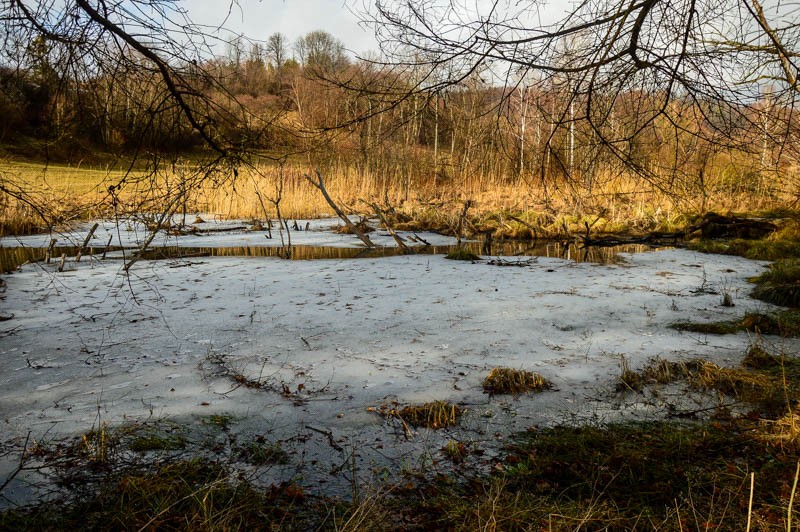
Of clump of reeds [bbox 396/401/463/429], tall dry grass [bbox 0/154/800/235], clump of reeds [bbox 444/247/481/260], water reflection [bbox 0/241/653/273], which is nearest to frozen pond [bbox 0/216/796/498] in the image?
clump of reeds [bbox 396/401/463/429]

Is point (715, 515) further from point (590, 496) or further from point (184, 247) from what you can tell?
point (184, 247)

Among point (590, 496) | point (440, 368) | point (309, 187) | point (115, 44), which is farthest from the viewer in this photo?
point (309, 187)

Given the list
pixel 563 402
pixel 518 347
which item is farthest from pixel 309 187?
pixel 563 402

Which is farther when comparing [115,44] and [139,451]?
[115,44]

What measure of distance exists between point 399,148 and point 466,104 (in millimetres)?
14152

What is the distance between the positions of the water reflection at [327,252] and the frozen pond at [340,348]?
146 centimetres

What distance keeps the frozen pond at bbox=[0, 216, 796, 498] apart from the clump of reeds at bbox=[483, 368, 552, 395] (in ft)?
0.23

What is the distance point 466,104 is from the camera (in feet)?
8.41

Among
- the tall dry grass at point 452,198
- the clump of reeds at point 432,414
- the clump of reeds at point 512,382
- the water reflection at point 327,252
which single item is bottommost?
the clump of reeds at point 432,414

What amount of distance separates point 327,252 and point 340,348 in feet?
16.0

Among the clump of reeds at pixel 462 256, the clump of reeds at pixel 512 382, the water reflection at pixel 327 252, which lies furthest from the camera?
the water reflection at pixel 327 252

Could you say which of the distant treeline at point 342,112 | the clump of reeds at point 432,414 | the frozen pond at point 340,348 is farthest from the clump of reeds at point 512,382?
the distant treeline at point 342,112

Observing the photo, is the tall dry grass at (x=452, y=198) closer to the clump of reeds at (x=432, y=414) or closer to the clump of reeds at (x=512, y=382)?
the clump of reeds at (x=512, y=382)

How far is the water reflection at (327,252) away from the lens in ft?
23.7
